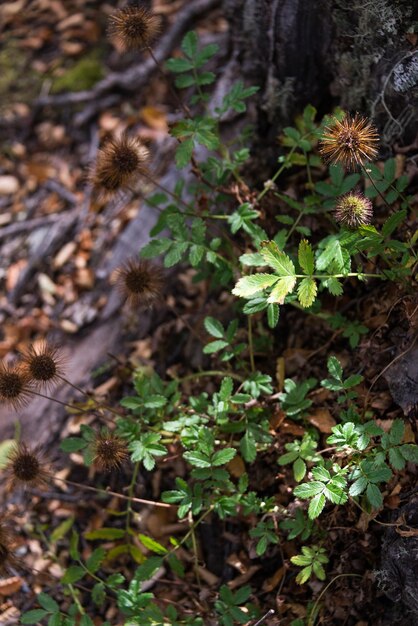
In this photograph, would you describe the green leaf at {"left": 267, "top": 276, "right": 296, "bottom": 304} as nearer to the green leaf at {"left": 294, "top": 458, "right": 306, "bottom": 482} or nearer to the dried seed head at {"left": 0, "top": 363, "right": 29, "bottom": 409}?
the green leaf at {"left": 294, "top": 458, "right": 306, "bottom": 482}

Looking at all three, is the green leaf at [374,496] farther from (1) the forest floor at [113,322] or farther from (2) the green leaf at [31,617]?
(2) the green leaf at [31,617]

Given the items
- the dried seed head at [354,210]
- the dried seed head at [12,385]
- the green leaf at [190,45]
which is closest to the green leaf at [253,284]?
the dried seed head at [354,210]

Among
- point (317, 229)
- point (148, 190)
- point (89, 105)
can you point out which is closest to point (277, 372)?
point (317, 229)

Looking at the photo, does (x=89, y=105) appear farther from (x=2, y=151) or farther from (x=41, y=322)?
(x=41, y=322)

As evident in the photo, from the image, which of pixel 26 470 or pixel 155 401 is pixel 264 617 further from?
pixel 26 470

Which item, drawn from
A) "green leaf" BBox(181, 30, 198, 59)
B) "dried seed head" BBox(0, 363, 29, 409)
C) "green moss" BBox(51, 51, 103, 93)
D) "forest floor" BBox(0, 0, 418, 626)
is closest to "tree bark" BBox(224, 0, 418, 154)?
"forest floor" BBox(0, 0, 418, 626)

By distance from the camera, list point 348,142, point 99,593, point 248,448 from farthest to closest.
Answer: point 99,593, point 248,448, point 348,142

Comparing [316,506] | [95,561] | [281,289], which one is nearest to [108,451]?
[95,561]
